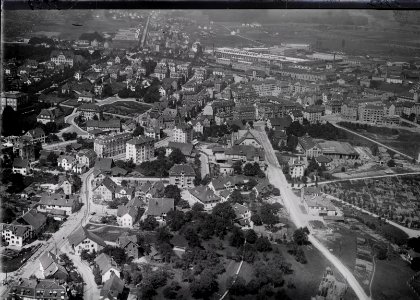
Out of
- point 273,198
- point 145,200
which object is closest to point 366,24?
point 273,198

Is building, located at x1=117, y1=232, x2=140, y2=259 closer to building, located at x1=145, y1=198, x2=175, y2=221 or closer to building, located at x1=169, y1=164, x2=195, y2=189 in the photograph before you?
building, located at x1=145, y1=198, x2=175, y2=221

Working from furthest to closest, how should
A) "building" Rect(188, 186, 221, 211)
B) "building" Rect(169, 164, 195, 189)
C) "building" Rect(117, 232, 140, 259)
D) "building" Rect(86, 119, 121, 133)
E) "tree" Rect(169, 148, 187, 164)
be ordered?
"building" Rect(86, 119, 121, 133)
"tree" Rect(169, 148, 187, 164)
"building" Rect(169, 164, 195, 189)
"building" Rect(188, 186, 221, 211)
"building" Rect(117, 232, 140, 259)

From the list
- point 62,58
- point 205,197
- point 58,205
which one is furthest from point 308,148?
point 62,58

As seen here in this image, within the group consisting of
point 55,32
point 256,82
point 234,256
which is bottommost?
point 234,256

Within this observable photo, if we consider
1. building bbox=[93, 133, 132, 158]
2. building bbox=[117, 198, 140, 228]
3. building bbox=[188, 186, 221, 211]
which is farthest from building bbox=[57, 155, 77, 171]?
building bbox=[188, 186, 221, 211]

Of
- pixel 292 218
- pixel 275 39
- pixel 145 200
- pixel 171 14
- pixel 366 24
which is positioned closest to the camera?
pixel 292 218

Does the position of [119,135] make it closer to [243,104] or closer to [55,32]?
[243,104]

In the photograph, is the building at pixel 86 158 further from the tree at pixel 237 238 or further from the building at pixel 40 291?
the building at pixel 40 291
